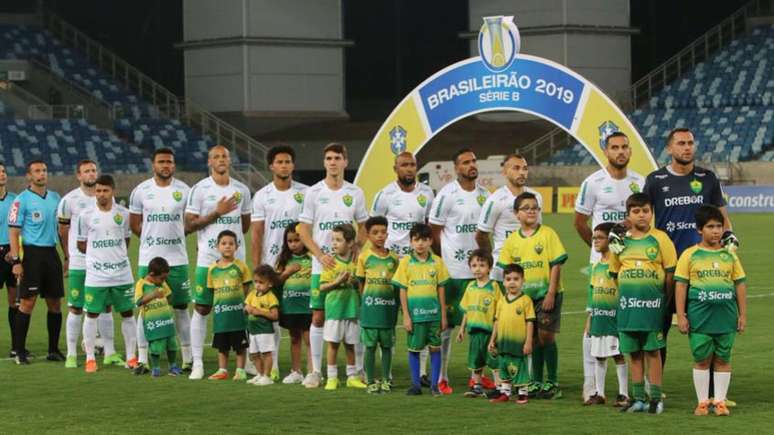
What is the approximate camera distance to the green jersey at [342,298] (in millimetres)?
12656

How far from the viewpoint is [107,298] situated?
46.8 ft

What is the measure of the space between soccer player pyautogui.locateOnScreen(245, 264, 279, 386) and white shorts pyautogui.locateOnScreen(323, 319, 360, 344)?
0.60 meters

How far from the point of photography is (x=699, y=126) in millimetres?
46750

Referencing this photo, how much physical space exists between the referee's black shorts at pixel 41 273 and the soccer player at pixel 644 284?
6.46 metres

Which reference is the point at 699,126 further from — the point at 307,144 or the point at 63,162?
the point at 63,162

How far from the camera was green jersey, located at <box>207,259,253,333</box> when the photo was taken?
13.3 meters

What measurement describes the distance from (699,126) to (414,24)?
13.1m

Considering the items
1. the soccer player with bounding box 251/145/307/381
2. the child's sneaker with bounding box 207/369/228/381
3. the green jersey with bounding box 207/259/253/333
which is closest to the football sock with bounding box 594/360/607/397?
Result: the soccer player with bounding box 251/145/307/381

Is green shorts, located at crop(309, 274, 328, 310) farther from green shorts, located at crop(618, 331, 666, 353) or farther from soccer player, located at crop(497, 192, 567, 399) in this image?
green shorts, located at crop(618, 331, 666, 353)

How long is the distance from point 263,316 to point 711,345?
13.2 ft

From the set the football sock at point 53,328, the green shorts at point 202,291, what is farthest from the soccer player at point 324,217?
the football sock at point 53,328

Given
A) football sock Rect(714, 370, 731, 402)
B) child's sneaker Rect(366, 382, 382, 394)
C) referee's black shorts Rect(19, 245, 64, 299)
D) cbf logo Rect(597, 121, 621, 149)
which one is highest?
cbf logo Rect(597, 121, 621, 149)

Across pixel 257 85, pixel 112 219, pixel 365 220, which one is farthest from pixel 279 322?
pixel 257 85

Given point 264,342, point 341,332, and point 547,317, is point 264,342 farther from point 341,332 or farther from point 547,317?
point 547,317
